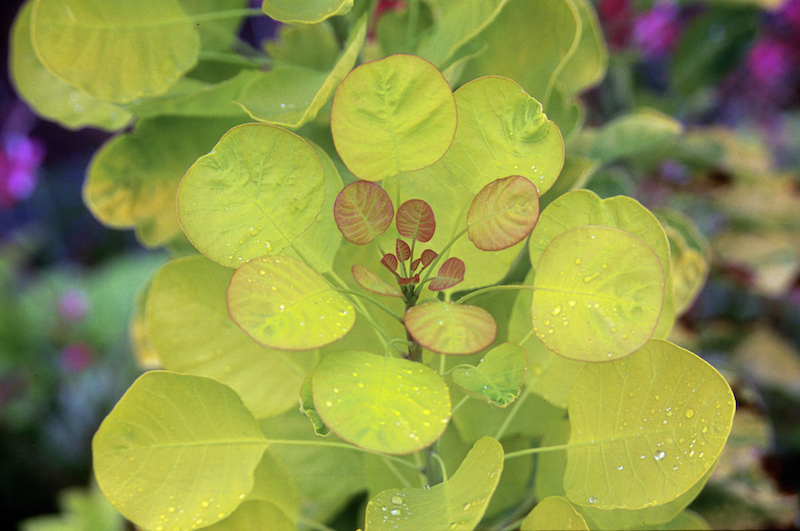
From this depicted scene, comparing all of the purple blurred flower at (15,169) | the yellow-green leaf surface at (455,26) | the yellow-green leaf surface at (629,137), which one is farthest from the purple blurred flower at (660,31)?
the purple blurred flower at (15,169)

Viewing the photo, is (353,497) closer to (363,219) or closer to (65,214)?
(363,219)

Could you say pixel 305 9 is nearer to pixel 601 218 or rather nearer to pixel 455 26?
pixel 455 26

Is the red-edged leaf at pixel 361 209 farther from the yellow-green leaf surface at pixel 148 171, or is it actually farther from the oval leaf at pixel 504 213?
the yellow-green leaf surface at pixel 148 171

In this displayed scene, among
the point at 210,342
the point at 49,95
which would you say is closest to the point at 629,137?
the point at 210,342

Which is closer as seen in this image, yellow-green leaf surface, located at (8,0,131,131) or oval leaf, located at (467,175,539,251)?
oval leaf, located at (467,175,539,251)

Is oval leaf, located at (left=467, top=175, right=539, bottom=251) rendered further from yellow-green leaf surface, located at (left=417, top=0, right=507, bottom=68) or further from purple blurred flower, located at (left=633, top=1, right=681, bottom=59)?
purple blurred flower, located at (left=633, top=1, right=681, bottom=59)

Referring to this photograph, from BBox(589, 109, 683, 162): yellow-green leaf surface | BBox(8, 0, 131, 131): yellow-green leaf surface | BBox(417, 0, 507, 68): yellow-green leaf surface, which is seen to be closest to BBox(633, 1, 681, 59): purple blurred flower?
BBox(589, 109, 683, 162): yellow-green leaf surface
